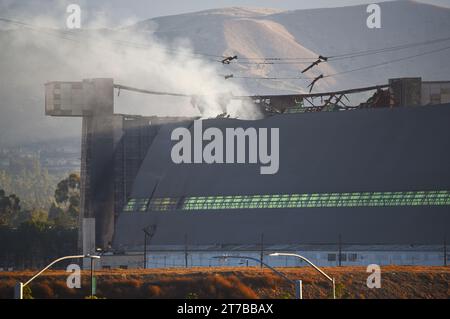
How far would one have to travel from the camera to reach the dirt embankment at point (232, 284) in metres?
118

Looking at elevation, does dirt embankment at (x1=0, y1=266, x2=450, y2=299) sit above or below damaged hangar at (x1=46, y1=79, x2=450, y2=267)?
below

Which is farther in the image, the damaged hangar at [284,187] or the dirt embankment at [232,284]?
the damaged hangar at [284,187]

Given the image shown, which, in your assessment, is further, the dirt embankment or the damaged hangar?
the damaged hangar

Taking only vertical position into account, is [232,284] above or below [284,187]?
below

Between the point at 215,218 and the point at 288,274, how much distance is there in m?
45.3

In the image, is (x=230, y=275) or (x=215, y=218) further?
(x=215, y=218)

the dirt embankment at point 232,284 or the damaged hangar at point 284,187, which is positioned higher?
the damaged hangar at point 284,187

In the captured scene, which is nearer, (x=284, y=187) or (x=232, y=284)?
(x=232, y=284)

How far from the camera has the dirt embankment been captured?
118 metres

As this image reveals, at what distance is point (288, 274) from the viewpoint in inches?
5054

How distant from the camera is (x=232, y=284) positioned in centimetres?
11988
